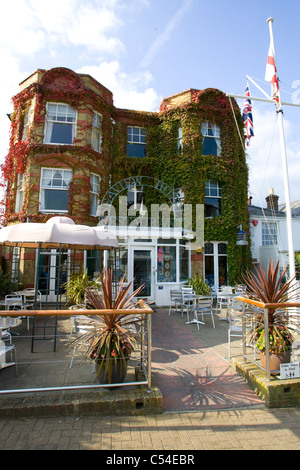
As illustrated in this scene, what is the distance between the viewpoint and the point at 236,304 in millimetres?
7516

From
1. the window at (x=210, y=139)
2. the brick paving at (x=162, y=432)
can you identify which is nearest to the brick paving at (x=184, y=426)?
the brick paving at (x=162, y=432)

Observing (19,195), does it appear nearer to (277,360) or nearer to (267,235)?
(277,360)

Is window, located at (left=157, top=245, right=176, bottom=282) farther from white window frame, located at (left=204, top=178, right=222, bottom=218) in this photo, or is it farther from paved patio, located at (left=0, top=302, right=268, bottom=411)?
paved patio, located at (left=0, top=302, right=268, bottom=411)

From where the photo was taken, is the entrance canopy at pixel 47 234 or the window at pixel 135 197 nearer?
the entrance canopy at pixel 47 234

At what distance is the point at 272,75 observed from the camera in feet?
26.3

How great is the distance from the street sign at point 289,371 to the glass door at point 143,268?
25.6ft

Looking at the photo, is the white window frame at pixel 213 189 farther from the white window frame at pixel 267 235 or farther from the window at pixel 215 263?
the white window frame at pixel 267 235

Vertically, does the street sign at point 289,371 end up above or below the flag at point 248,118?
below

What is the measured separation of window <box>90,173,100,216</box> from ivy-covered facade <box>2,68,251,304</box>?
0.05m

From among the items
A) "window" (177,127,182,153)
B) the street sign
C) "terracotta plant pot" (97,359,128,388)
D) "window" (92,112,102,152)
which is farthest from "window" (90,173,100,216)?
the street sign

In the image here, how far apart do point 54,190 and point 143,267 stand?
5680mm

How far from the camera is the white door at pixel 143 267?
11430mm

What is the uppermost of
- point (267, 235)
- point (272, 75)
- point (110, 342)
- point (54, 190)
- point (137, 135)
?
point (137, 135)

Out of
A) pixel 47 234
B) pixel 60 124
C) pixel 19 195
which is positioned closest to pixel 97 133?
pixel 60 124
